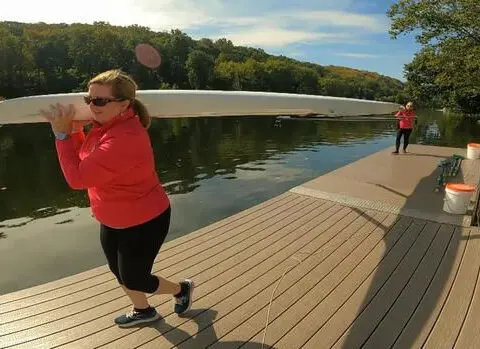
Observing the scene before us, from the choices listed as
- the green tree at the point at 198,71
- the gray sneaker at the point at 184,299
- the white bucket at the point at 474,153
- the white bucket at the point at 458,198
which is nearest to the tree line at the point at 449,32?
the white bucket at the point at 474,153

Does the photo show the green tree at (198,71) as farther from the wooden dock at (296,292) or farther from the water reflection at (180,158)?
the wooden dock at (296,292)

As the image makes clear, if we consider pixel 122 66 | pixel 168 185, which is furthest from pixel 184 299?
pixel 122 66

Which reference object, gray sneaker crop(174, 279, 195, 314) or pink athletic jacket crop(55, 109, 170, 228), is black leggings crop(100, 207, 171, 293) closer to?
pink athletic jacket crop(55, 109, 170, 228)

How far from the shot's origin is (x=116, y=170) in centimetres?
249

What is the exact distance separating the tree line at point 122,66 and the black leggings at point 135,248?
52272 millimetres

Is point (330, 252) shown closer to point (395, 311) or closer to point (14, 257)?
point (395, 311)

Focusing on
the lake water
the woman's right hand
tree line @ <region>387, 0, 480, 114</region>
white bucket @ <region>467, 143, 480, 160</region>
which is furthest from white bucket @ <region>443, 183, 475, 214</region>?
tree line @ <region>387, 0, 480, 114</region>

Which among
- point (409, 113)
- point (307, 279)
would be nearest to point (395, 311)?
point (307, 279)

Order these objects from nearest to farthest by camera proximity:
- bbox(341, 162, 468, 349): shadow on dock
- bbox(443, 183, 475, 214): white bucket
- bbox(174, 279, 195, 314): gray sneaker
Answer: bbox(341, 162, 468, 349): shadow on dock, bbox(174, 279, 195, 314): gray sneaker, bbox(443, 183, 475, 214): white bucket

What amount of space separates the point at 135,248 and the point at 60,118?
1.01 metres

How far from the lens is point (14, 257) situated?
24.4 ft

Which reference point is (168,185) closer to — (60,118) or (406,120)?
(406,120)

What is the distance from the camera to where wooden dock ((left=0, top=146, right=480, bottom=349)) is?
332cm

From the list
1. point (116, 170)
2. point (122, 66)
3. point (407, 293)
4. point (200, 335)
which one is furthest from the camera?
point (122, 66)
